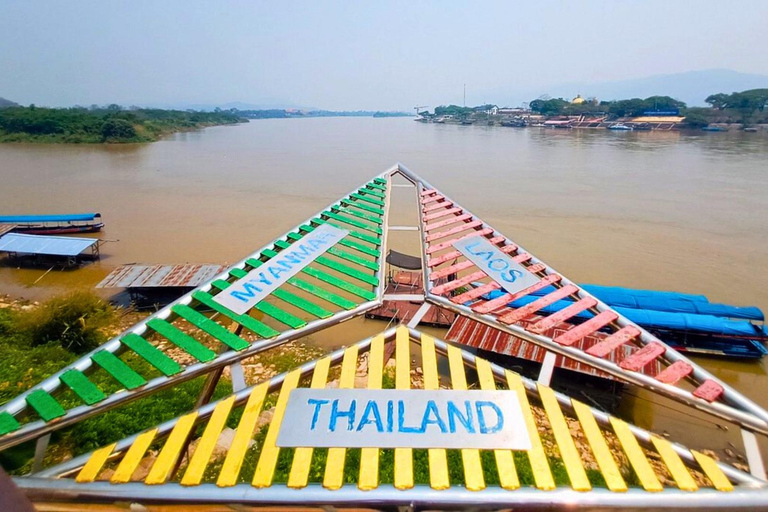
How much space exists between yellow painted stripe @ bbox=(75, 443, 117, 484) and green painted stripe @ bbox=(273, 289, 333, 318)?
4.91 feet

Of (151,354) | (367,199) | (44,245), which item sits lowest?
(44,245)

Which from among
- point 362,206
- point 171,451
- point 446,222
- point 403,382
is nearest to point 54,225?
point 362,206

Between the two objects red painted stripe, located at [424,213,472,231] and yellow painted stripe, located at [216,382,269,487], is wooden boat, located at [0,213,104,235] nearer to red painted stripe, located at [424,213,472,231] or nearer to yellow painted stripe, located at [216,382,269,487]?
red painted stripe, located at [424,213,472,231]

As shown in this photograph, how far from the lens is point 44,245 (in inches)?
496

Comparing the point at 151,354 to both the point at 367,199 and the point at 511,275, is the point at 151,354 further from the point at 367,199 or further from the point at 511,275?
the point at 367,199

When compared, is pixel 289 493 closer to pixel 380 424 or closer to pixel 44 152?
pixel 380 424

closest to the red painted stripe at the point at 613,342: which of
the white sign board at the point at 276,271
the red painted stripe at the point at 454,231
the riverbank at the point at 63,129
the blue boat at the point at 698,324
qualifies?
the red painted stripe at the point at 454,231

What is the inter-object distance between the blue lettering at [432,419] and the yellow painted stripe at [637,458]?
3.15ft

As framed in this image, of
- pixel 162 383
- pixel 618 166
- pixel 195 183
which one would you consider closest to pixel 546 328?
pixel 162 383

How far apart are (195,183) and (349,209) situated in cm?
2198

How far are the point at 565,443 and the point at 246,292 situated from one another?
2.73 meters

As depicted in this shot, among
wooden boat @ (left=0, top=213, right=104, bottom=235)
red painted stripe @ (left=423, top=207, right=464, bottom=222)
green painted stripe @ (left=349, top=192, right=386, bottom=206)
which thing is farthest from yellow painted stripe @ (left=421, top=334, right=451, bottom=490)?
wooden boat @ (left=0, top=213, right=104, bottom=235)

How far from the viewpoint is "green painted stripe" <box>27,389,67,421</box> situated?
2455mm

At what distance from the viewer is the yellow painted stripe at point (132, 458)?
83.7 inches
